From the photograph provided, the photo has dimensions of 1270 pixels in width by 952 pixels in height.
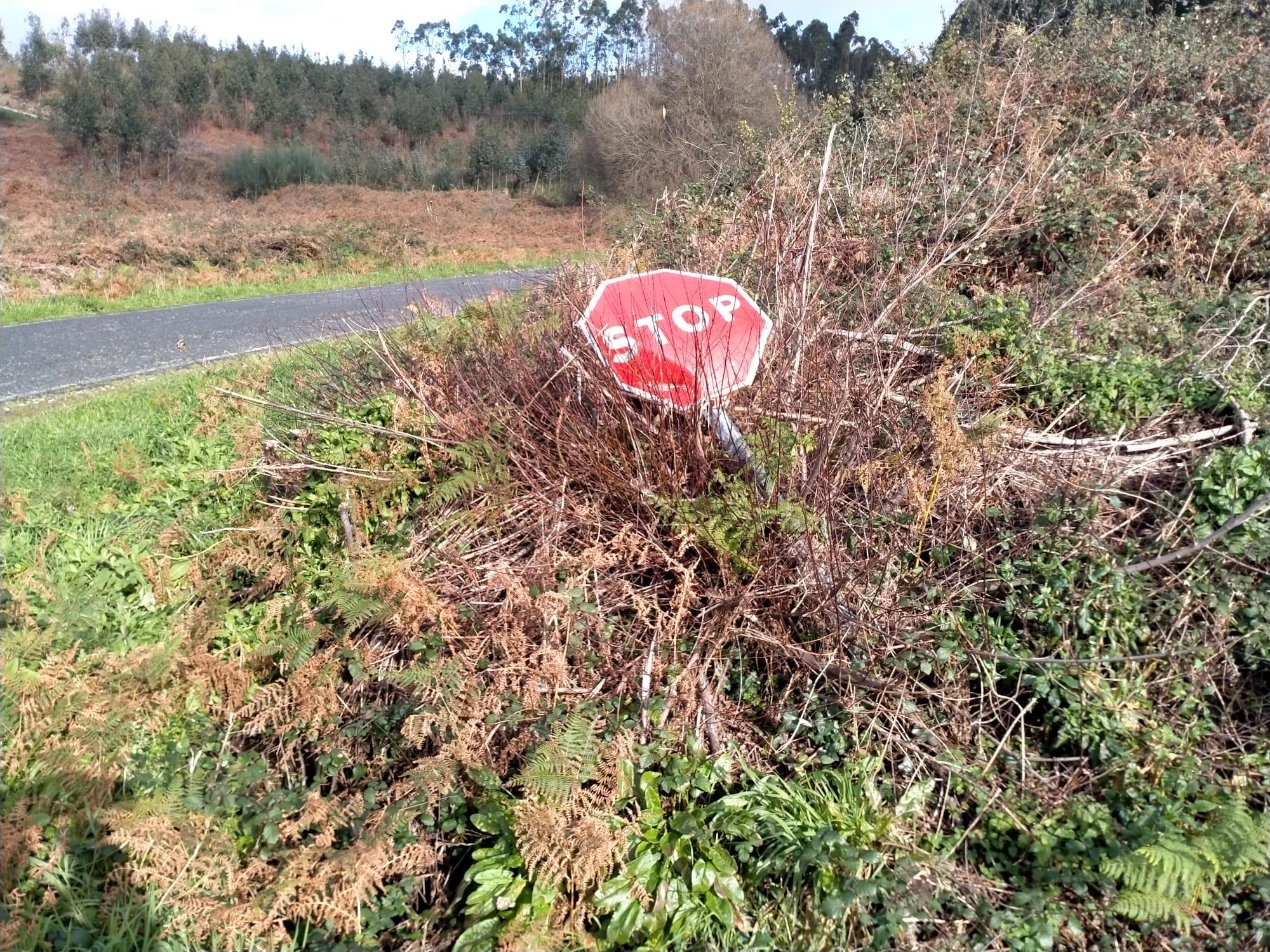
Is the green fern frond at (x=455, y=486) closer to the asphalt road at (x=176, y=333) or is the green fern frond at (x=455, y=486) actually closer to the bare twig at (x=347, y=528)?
the bare twig at (x=347, y=528)

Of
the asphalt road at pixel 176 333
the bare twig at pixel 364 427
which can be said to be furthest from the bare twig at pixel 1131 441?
the asphalt road at pixel 176 333

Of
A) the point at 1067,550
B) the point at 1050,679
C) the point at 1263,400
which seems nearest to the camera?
the point at 1050,679

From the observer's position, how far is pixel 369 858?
274 centimetres

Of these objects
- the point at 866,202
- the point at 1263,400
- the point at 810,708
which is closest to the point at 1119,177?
the point at 866,202

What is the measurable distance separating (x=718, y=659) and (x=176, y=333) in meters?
9.19

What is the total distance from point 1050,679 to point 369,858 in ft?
8.25

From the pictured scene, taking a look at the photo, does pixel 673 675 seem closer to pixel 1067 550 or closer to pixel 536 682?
pixel 536 682

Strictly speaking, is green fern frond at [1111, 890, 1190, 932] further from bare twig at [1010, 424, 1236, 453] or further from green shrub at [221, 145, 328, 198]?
green shrub at [221, 145, 328, 198]

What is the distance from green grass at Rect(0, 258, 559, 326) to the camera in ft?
38.3

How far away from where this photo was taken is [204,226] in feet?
69.7

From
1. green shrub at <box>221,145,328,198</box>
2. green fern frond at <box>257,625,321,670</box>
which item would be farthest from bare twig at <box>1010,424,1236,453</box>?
green shrub at <box>221,145,328,198</box>

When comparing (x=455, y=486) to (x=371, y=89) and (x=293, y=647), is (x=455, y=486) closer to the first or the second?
(x=293, y=647)

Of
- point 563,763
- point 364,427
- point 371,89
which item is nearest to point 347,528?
point 364,427

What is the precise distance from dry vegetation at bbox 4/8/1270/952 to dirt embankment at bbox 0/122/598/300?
13.7ft
